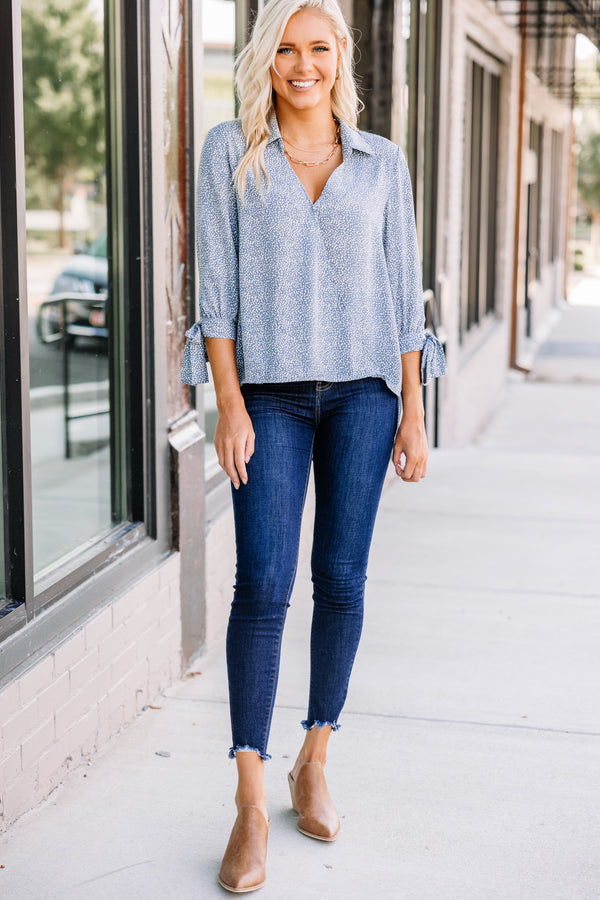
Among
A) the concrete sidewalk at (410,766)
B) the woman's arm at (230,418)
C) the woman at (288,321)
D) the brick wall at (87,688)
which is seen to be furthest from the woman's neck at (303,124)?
the concrete sidewalk at (410,766)

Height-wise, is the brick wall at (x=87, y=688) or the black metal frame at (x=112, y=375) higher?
the black metal frame at (x=112, y=375)

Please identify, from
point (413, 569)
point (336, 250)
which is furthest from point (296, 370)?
point (413, 569)

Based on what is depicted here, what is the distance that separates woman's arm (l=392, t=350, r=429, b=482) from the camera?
2.70m

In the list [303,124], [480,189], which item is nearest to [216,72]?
[303,124]

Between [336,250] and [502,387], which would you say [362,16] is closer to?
[336,250]

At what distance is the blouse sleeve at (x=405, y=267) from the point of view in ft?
8.65

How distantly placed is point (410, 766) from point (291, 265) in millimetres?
1483

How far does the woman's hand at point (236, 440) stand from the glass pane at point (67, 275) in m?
0.94

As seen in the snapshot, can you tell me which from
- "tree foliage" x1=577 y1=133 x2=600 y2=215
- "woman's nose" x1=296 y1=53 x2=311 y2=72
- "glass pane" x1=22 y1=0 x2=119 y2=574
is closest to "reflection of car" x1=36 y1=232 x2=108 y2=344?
"glass pane" x1=22 y1=0 x2=119 y2=574

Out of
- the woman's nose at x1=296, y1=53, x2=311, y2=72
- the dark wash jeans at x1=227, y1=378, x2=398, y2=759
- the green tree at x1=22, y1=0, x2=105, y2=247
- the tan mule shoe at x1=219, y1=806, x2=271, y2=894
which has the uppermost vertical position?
the green tree at x1=22, y1=0, x2=105, y2=247

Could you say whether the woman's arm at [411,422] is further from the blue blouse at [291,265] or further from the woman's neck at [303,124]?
the woman's neck at [303,124]

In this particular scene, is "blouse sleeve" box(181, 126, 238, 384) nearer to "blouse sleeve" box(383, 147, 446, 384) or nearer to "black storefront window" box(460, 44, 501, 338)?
"blouse sleeve" box(383, 147, 446, 384)

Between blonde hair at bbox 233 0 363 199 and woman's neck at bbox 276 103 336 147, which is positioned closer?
blonde hair at bbox 233 0 363 199

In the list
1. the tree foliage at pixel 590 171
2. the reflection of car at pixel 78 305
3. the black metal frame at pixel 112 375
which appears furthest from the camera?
the tree foliage at pixel 590 171
